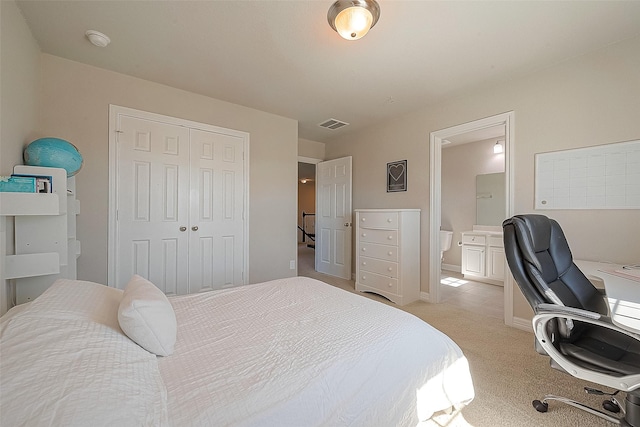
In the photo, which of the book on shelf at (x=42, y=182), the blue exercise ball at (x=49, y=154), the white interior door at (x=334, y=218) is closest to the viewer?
the book on shelf at (x=42, y=182)

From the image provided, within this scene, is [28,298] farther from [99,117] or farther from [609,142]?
[609,142]

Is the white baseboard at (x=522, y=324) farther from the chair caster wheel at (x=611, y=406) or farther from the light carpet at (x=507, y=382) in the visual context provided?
the chair caster wheel at (x=611, y=406)

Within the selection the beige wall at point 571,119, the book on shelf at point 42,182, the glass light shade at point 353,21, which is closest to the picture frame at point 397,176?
the beige wall at point 571,119

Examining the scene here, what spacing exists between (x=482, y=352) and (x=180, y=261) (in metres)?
3.09

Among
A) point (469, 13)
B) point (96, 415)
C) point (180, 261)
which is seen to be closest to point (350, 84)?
point (469, 13)

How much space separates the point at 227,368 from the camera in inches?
36.5

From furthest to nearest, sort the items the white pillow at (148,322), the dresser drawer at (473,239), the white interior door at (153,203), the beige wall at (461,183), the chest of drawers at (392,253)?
1. the beige wall at (461,183)
2. the dresser drawer at (473,239)
3. the chest of drawers at (392,253)
4. the white interior door at (153,203)
5. the white pillow at (148,322)

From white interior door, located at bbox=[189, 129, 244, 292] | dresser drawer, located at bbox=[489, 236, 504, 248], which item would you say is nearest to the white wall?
white interior door, located at bbox=[189, 129, 244, 292]

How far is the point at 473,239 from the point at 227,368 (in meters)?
4.48

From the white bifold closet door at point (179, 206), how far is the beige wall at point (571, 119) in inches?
98.8

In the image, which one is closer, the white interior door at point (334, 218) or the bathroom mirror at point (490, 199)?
the bathroom mirror at point (490, 199)

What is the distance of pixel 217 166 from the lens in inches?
126

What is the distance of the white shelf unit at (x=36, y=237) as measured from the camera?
147 cm

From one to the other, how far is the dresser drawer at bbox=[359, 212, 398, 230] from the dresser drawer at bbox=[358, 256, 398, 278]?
18.4 inches
